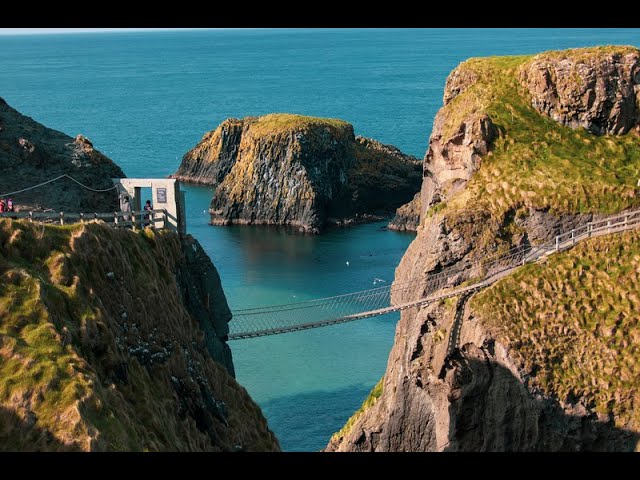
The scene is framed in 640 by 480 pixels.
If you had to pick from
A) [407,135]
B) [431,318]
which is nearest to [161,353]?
[431,318]

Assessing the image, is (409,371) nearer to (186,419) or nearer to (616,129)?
(616,129)

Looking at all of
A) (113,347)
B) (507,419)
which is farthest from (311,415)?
(113,347)

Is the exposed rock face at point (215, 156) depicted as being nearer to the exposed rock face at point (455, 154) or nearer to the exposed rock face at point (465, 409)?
the exposed rock face at point (455, 154)

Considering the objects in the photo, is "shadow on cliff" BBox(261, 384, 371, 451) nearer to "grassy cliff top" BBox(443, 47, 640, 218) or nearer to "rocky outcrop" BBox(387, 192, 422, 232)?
"grassy cliff top" BBox(443, 47, 640, 218)

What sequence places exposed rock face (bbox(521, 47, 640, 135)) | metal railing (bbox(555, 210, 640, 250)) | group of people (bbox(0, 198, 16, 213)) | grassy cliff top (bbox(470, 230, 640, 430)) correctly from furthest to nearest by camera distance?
exposed rock face (bbox(521, 47, 640, 135)) < metal railing (bbox(555, 210, 640, 250)) < grassy cliff top (bbox(470, 230, 640, 430)) < group of people (bbox(0, 198, 16, 213))

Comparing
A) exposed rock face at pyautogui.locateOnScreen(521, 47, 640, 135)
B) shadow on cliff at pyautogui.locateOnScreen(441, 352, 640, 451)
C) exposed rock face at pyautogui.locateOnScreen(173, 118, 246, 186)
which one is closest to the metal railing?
exposed rock face at pyautogui.locateOnScreen(521, 47, 640, 135)

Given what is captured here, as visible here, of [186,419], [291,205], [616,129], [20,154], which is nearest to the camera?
[186,419]

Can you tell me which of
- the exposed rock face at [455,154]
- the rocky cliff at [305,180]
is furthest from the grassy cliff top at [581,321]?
the rocky cliff at [305,180]
